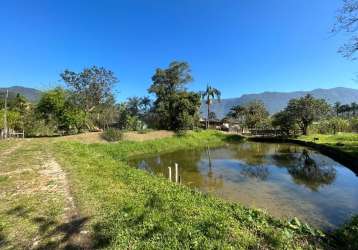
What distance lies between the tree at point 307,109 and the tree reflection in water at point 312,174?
23369 mm

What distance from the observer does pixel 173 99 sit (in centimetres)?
4272

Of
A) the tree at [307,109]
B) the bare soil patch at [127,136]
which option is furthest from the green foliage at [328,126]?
the bare soil patch at [127,136]

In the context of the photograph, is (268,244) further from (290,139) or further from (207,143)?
(290,139)

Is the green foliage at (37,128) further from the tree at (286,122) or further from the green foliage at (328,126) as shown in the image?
the green foliage at (328,126)

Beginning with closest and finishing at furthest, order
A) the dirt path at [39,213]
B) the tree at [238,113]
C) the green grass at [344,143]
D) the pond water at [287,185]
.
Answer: the dirt path at [39,213] → the pond water at [287,185] → the green grass at [344,143] → the tree at [238,113]

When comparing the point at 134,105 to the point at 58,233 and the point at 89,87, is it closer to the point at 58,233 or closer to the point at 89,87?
the point at 89,87

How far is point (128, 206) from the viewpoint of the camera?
6.99 metres

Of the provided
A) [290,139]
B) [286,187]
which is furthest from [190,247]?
[290,139]

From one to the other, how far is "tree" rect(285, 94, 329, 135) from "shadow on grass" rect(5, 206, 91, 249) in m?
44.9

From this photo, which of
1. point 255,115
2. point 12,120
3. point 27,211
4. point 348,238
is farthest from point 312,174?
point 255,115

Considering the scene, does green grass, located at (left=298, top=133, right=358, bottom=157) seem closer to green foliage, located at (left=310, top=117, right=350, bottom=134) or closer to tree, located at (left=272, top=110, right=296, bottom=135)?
tree, located at (left=272, top=110, right=296, bottom=135)

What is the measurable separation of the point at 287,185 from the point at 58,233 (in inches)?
515

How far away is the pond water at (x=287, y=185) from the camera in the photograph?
33.5 feet

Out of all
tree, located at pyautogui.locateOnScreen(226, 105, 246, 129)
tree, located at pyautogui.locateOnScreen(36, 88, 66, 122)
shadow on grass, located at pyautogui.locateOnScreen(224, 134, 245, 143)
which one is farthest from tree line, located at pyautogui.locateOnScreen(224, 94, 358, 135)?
tree, located at pyautogui.locateOnScreen(36, 88, 66, 122)
